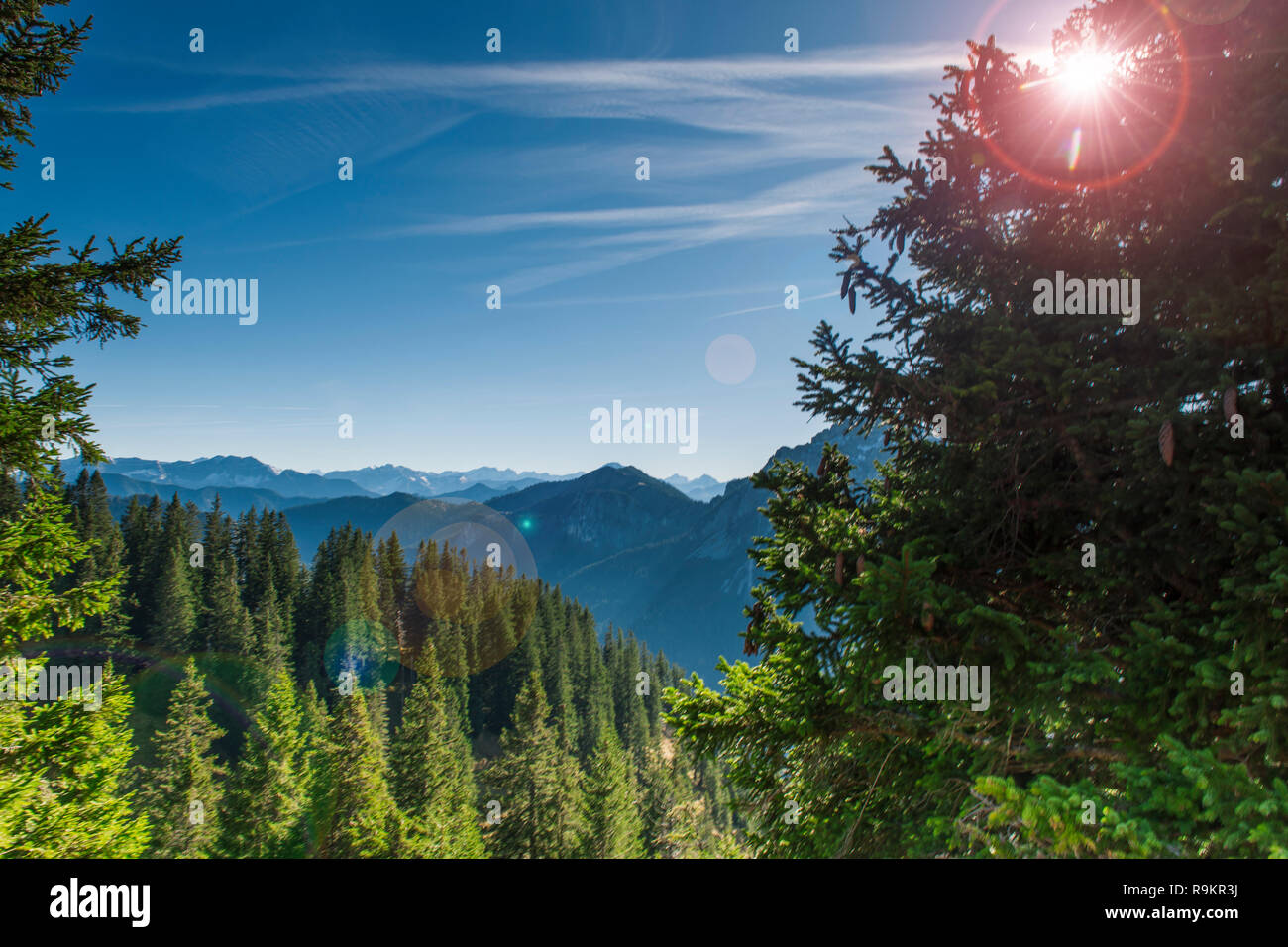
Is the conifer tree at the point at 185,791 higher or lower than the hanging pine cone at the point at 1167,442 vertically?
lower

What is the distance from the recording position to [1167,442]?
5324mm

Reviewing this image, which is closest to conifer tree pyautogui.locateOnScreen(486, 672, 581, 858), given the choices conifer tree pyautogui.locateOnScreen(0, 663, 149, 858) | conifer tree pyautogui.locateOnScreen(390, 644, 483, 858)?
conifer tree pyautogui.locateOnScreen(390, 644, 483, 858)

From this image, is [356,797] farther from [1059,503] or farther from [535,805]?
[1059,503]

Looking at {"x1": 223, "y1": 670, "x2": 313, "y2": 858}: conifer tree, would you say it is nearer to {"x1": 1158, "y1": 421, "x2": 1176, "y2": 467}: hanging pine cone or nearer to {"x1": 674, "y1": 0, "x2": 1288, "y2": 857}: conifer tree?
{"x1": 674, "y1": 0, "x2": 1288, "y2": 857}: conifer tree

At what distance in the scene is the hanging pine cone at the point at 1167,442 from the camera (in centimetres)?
531

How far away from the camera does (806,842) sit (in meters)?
7.72

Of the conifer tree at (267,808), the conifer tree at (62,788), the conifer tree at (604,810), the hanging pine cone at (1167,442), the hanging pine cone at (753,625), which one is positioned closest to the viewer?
the hanging pine cone at (1167,442)

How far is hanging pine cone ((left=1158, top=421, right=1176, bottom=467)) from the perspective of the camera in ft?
17.4

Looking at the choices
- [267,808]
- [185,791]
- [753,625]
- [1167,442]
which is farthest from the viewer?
[185,791]

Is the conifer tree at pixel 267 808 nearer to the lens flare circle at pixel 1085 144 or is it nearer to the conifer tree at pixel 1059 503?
the conifer tree at pixel 1059 503

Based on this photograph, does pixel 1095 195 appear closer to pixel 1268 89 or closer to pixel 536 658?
pixel 1268 89

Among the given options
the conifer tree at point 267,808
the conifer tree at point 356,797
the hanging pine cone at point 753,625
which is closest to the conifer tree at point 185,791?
the conifer tree at point 267,808

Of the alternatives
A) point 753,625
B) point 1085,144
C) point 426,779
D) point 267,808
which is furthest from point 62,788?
point 1085,144

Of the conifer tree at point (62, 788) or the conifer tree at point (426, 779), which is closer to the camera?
the conifer tree at point (62, 788)
